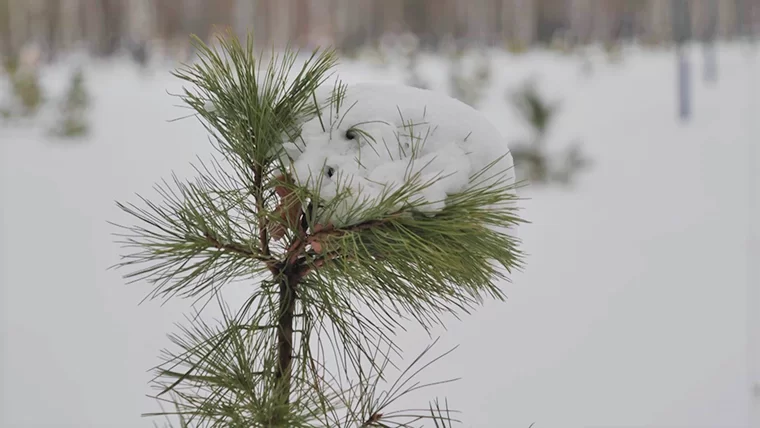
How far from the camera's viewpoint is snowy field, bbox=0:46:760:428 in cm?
233

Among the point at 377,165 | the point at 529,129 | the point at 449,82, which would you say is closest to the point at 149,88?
the point at 449,82

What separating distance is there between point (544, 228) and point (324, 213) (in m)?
3.70

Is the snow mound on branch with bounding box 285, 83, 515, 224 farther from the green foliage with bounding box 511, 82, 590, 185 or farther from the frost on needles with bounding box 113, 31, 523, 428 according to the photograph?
the green foliage with bounding box 511, 82, 590, 185

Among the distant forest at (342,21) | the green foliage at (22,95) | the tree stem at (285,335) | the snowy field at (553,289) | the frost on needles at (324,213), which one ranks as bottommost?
the snowy field at (553,289)

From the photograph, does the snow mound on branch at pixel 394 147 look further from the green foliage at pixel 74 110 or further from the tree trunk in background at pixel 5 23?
the tree trunk in background at pixel 5 23

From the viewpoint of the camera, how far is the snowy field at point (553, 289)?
2326mm

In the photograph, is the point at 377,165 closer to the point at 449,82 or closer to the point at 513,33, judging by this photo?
the point at 449,82

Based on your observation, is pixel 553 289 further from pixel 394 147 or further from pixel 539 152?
pixel 394 147

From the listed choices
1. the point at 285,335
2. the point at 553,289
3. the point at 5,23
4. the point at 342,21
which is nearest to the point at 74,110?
the point at 553,289

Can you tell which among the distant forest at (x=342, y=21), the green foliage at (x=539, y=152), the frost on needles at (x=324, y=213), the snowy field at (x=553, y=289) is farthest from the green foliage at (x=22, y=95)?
the frost on needles at (x=324, y=213)

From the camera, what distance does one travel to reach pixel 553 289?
3422mm

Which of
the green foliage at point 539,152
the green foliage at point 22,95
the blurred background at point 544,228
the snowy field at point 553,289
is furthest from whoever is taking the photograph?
the green foliage at point 22,95

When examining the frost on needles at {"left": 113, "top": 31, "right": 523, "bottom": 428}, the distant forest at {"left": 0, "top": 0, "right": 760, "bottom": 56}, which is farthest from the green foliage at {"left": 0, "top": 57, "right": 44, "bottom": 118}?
the frost on needles at {"left": 113, "top": 31, "right": 523, "bottom": 428}

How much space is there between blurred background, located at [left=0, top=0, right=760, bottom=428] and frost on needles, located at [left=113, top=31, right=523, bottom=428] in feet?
0.32
